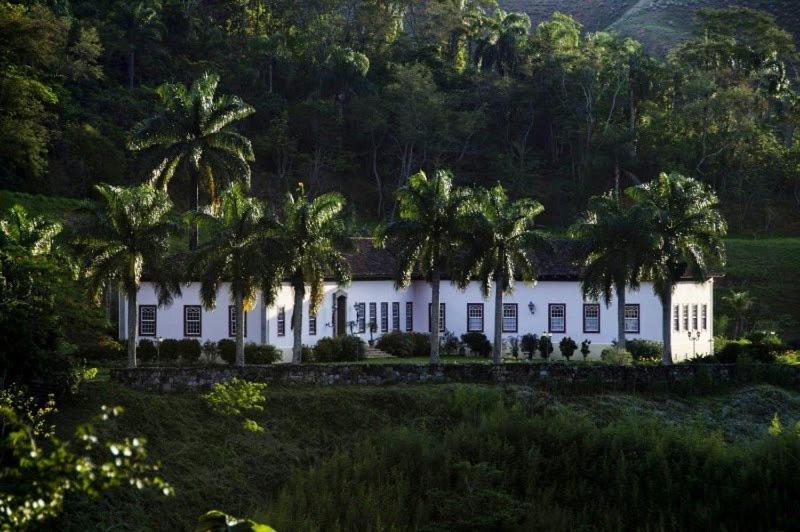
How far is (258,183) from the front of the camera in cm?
8650

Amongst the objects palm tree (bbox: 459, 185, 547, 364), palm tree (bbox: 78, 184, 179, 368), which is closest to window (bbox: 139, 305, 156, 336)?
palm tree (bbox: 78, 184, 179, 368)

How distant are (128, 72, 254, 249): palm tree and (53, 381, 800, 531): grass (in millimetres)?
16575

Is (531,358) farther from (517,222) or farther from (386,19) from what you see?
(386,19)

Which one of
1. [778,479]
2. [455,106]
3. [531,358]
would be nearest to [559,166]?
[455,106]

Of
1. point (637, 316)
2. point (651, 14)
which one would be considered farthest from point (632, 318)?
point (651, 14)

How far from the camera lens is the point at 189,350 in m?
48.7

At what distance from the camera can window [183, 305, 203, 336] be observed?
49.8m

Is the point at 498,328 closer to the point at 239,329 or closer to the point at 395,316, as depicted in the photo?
the point at 395,316

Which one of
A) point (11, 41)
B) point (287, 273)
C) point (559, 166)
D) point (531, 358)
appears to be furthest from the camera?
point (559, 166)

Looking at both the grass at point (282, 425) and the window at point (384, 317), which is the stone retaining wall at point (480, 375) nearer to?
the grass at point (282, 425)


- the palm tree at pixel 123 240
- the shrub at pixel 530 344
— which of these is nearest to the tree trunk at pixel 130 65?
the shrub at pixel 530 344

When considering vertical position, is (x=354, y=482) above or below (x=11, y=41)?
below

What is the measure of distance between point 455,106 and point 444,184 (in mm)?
45843

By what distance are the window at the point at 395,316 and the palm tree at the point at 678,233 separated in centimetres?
1193
